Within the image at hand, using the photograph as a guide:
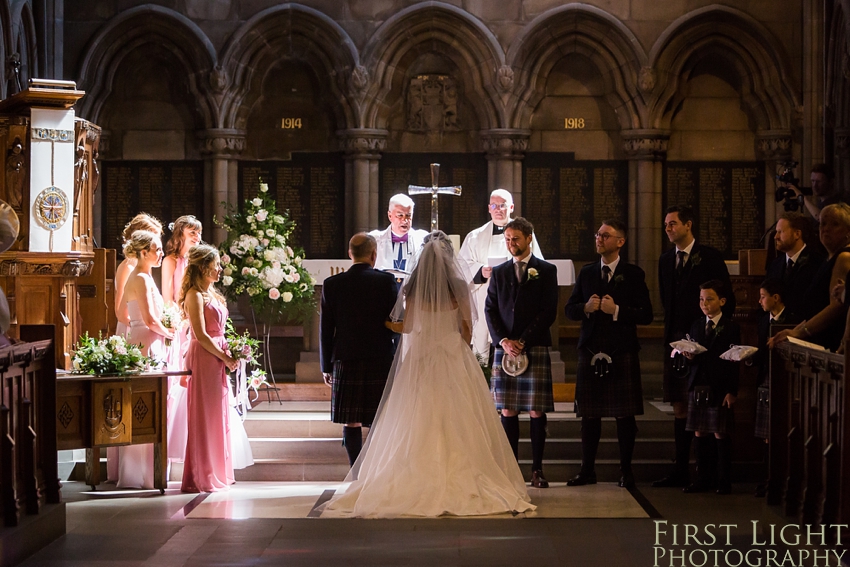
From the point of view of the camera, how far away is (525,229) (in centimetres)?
721

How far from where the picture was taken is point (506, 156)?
1238 centimetres

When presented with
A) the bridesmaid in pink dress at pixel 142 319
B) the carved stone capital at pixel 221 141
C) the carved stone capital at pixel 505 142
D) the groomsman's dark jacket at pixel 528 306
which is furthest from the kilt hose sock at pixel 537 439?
the carved stone capital at pixel 221 141

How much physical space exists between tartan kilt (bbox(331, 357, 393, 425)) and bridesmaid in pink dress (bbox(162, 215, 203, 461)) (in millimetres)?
1075

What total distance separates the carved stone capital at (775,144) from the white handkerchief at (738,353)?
592cm

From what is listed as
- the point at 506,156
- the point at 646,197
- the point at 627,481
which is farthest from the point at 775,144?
the point at 627,481

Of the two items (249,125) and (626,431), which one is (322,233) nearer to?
(249,125)

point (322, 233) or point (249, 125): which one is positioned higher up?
point (249, 125)

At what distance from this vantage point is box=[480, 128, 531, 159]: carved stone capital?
12320 millimetres

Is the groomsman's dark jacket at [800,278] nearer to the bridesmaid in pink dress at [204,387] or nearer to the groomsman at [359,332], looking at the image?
the groomsman at [359,332]

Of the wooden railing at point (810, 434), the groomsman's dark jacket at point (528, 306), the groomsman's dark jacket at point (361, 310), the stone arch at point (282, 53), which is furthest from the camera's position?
the stone arch at point (282, 53)

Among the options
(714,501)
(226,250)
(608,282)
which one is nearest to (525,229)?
(608,282)

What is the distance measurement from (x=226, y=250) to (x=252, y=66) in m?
3.66

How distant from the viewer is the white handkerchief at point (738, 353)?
6.97m

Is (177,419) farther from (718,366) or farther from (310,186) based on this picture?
(310,186)
